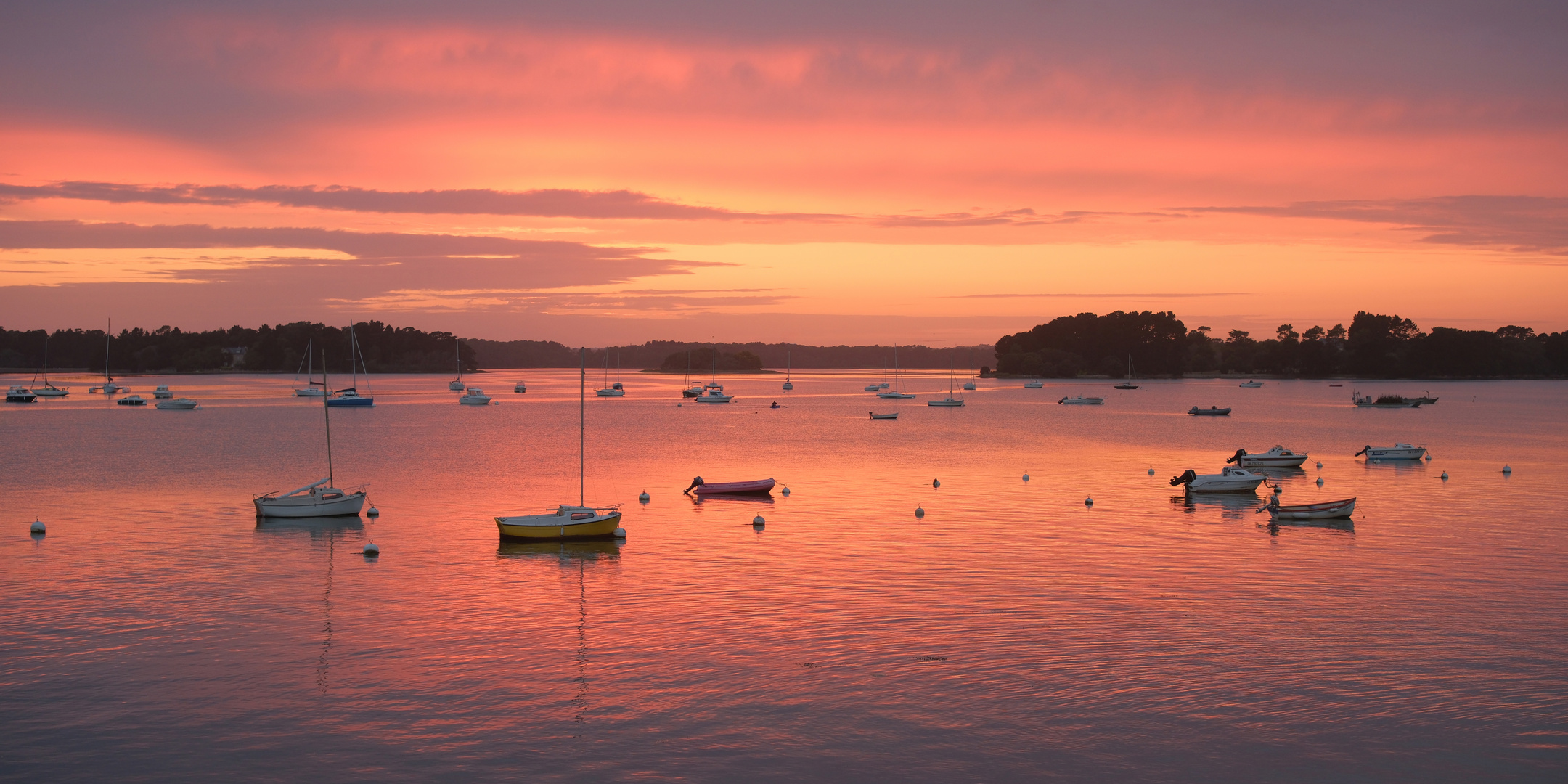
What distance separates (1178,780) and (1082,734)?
2.12 m

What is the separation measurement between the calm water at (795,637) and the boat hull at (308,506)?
838 millimetres

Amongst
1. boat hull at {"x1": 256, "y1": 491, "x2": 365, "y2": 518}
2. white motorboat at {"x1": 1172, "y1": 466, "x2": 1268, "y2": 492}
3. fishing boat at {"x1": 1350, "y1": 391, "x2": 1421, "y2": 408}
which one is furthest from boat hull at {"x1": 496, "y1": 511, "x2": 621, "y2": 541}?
fishing boat at {"x1": 1350, "y1": 391, "x2": 1421, "y2": 408}

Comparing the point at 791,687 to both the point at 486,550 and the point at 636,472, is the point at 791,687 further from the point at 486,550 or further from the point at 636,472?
the point at 636,472

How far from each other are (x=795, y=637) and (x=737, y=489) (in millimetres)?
25839

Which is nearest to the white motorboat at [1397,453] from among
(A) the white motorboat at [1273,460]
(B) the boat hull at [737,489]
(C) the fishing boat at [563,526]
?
(A) the white motorboat at [1273,460]

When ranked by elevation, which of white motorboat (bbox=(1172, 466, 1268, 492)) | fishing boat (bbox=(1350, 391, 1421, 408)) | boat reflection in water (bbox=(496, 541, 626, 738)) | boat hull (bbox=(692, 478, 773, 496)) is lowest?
boat reflection in water (bbox=(496, 541, 626, 738))

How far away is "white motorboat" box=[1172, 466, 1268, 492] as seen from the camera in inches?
2004

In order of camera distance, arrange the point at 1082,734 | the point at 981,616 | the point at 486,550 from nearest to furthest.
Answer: the point at 1082,734
the point at 981,616
the point at 486,550

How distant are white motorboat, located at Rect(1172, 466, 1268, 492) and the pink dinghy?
65.8 ft

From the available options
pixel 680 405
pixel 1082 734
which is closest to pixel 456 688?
pixel 1082 734

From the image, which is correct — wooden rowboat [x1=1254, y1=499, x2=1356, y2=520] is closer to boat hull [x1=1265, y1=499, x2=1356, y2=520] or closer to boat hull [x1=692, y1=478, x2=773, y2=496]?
boat hull [x1=1265, y1=499, x2=1356, y2=520]

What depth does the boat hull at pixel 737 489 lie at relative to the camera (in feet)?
164

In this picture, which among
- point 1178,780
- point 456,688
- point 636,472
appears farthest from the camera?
point 636,472

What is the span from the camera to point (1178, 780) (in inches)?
632
